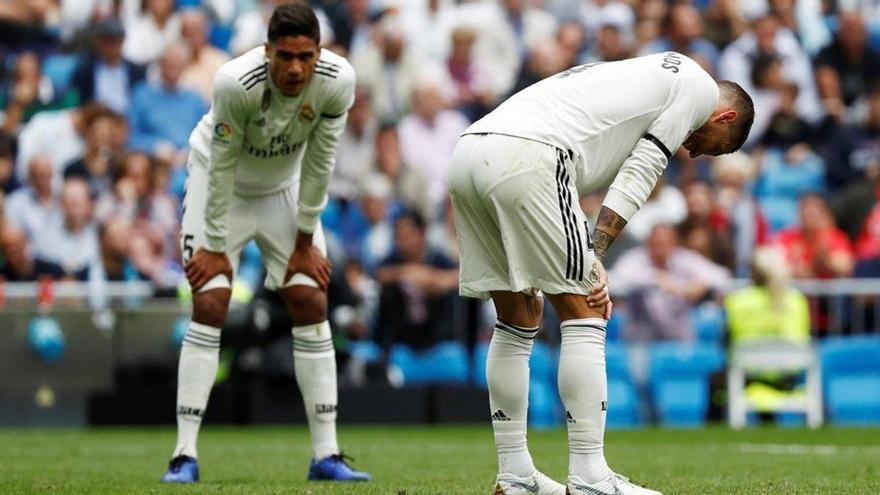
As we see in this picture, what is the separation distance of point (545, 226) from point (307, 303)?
2.52 metres

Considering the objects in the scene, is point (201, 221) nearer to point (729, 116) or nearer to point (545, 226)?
point (545, 226)

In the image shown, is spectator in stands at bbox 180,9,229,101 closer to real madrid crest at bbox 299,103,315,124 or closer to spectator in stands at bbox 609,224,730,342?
spectator in stands at bbox 609,224,730,342

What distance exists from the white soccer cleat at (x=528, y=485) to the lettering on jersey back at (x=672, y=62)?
1.84 m

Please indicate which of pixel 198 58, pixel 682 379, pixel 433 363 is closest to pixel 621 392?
pixel 682 379

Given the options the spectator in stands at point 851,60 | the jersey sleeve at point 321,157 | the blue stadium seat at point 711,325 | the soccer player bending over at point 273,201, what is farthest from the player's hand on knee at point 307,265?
the spectator in stands at point 851,60

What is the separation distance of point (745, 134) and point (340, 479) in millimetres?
2813

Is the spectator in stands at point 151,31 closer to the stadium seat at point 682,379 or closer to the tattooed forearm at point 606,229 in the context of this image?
the stadium seat at point 682,379

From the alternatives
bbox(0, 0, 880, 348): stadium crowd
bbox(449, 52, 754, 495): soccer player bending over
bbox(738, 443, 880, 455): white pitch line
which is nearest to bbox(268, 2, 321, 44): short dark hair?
bbox(449, 52, 754, 495): soccer player bending over

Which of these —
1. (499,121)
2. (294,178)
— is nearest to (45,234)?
(294,178)

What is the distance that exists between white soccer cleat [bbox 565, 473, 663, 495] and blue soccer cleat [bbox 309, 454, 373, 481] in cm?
201

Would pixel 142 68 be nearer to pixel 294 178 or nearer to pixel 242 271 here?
pixel 242 271

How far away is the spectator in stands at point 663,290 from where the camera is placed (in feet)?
53.3

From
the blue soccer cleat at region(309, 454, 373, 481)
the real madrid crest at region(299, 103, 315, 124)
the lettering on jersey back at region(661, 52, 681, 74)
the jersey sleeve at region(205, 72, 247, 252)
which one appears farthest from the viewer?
the blue soccer cleat at region(309, 454, 373, 481)

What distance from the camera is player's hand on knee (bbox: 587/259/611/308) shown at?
6773mm
